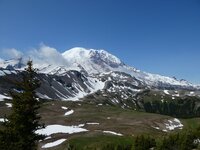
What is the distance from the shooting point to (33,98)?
1036 inches

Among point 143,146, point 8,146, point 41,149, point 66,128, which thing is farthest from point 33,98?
point 66,128

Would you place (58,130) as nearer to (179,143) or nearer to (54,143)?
(54,143)

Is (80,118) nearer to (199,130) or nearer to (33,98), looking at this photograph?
(199,130)

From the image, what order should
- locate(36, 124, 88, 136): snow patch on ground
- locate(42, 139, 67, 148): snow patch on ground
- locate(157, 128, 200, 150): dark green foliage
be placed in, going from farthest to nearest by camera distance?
locate(36, 124, 88, 136): snow patch on ground → locate(42, 139, 67, 148): snow patch on ground → locate(157, 128, 200, 150): dark green foliage

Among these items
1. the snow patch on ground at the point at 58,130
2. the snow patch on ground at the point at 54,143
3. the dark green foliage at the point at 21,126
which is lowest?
the dark green foliage at the point at 21,126

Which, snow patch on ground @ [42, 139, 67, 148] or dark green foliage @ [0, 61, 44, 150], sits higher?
snow patch on ground @ [42, 139, 67, 148]

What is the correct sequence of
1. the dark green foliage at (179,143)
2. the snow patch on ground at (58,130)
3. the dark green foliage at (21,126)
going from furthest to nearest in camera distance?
the snow patch on ground at (58,130) < the dark green foliage at (179,143) < the dark green foliage at (21,126)

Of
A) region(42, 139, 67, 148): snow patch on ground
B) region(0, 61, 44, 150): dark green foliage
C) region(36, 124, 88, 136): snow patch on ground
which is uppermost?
region(36, 124, 88, 136): snow patch on ground

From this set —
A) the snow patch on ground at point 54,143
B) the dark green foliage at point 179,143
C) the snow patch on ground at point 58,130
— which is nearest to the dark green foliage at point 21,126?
the dark green foliage at point 179,143

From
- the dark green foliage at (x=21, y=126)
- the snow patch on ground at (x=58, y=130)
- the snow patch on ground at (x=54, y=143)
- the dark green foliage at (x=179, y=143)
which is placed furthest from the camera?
the snow patch on ground at (x=58, y=130)

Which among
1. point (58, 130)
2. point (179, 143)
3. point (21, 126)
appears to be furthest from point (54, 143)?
point (21, 126)

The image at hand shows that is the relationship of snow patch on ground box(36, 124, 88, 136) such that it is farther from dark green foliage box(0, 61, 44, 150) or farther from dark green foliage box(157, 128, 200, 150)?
dark green foliage box(0, 61, 44, 150)

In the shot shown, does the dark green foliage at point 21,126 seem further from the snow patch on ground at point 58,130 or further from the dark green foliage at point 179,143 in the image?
the snow patch on ground at point 58,130

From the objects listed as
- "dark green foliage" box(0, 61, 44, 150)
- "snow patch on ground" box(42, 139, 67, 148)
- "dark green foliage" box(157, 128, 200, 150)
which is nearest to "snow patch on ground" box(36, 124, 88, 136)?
"snow patch on ground" box(42, 139, 67, 148)
